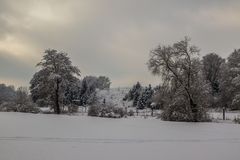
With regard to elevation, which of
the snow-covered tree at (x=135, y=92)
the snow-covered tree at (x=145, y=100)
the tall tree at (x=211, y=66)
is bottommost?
the snow-covered tree at (x=145, y=100)

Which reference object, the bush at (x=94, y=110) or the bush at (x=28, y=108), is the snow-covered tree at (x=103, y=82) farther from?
the bush at (x=94, y=110)

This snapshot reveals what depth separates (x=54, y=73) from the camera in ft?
140

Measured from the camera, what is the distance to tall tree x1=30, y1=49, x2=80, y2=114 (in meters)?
43.0

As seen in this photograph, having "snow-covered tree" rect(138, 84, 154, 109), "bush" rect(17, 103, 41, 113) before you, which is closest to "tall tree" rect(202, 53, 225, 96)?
"snow-covered tree" rect(138, 84, 154, 109)

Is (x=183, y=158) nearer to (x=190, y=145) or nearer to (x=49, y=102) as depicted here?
(x=190, y=145)

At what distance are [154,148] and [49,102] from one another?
33.6m

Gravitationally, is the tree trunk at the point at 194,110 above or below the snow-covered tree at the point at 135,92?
below

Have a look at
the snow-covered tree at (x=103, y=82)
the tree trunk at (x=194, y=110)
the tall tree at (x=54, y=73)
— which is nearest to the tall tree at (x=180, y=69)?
the tree trunk at (x=194, y=110)

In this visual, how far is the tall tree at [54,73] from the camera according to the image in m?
43.0

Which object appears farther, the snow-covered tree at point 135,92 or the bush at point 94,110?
the snow-covered tree at point 135,92

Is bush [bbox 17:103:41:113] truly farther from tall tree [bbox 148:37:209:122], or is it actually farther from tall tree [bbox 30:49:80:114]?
tall tree [bbox 148:37:209:122]

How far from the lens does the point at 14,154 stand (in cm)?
955

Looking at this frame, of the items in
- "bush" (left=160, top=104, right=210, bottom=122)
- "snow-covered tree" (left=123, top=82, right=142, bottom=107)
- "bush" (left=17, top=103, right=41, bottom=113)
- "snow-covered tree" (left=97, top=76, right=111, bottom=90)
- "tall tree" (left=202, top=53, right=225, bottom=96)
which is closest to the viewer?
"bush" (left=160, top=104, right=210, bottom=122)

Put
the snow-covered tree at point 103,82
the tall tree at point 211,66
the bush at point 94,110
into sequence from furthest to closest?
1. the snow-covered tree at point 103,82
2. the tall tree at point 211,66
3. the bush at point 94,110
